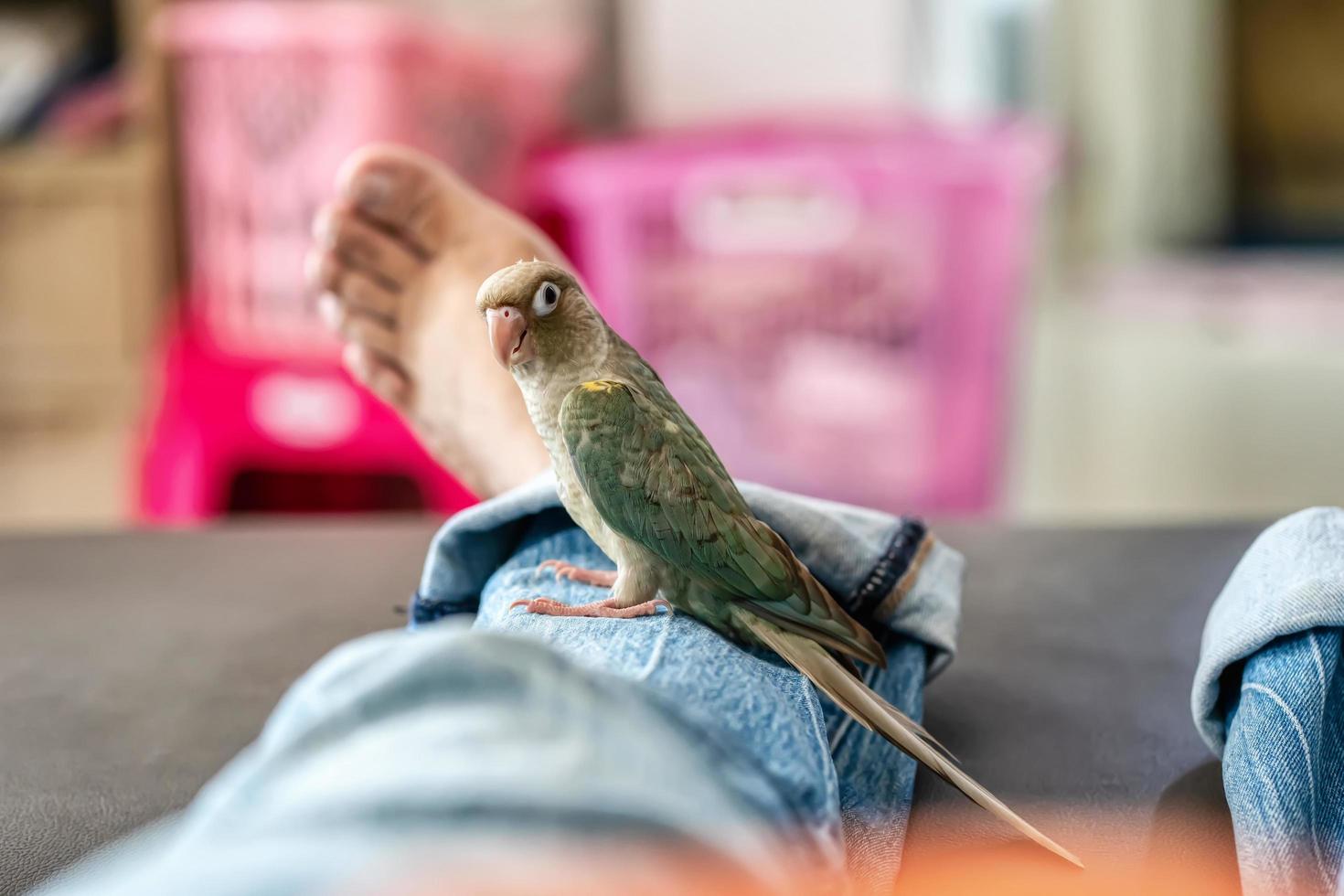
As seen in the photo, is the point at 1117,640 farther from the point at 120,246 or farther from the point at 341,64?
the point at 120,246

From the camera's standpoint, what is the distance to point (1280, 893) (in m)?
0.46

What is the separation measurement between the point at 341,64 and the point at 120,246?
2.15ft

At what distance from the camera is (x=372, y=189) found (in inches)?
37.6

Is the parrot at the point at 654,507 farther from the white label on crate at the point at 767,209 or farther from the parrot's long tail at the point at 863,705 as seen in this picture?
the white label on crate at the point at 767,209

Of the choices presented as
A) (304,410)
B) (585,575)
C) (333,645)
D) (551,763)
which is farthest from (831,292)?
(551,763)

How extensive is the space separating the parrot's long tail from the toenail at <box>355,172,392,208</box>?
23.0 inches

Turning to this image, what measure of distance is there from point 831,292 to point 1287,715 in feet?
3.96

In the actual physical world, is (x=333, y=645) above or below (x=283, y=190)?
below

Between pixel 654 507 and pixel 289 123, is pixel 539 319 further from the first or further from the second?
pixel 289 123

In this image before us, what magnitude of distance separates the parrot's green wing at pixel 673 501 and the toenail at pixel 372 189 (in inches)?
21.0

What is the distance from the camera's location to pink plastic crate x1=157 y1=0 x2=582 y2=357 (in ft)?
5.12

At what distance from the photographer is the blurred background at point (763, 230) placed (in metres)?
1.62

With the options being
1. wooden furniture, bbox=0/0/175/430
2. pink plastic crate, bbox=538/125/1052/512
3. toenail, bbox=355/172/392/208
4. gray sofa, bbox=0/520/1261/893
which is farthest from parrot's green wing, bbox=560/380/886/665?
wooden furniture, bbox=0/0/175/430

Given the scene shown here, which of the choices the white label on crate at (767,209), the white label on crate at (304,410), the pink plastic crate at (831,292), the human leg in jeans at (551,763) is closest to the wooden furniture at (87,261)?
the white label on crate at (304,410)
